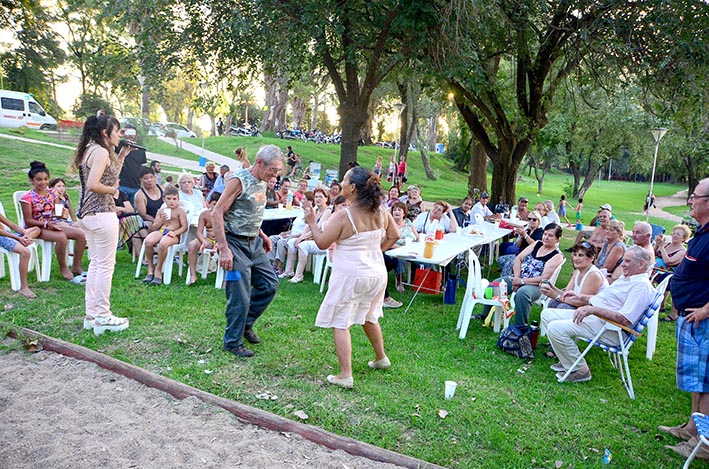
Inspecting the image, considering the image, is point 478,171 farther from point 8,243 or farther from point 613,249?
point 8,243

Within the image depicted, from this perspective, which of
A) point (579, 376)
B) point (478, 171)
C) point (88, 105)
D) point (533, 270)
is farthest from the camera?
point (88, 105)

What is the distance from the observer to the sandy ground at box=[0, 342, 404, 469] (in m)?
2.97

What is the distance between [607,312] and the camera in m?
4.43

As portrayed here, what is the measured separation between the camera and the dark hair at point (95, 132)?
4.44 m

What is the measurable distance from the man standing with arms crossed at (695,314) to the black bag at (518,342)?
1671mm

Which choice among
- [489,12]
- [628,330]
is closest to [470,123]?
[489,12]

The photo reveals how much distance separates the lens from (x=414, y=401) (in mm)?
3883

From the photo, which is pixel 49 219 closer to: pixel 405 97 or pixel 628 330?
pixel 628 330

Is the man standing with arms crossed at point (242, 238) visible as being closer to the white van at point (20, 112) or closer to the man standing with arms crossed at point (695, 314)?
the man standing with arms crossed at point (695, 314)

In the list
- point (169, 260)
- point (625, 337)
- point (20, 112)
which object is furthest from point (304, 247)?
point (20, 112)

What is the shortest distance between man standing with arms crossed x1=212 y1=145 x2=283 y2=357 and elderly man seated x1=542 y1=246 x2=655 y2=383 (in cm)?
265

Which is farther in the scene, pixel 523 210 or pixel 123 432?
pixel 523 210

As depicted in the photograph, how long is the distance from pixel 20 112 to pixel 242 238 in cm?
2460

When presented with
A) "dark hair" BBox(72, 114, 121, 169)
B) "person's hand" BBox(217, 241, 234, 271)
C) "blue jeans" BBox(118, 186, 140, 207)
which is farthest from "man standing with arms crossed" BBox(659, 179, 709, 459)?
"blue jeans" BBox(118, 186, 140, 207)
